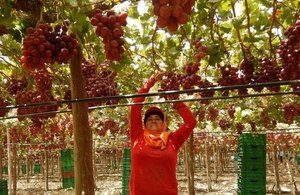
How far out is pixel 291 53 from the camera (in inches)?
120

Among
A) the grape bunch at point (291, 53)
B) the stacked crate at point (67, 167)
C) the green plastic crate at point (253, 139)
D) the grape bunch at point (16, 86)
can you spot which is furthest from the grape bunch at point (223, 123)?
the grape bunch at point (291, 53)

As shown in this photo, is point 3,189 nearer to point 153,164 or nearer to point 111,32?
point 153,164

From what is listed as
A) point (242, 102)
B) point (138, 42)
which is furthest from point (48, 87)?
point (242, 102)

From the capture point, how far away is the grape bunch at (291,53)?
120 inches

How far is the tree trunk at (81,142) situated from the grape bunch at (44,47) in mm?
481

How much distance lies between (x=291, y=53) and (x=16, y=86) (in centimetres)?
300

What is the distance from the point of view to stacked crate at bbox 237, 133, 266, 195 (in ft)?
27.4

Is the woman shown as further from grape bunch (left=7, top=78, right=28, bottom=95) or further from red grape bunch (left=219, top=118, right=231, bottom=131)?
red grape bunch (left=219, top=118, right=231, bottom=131)

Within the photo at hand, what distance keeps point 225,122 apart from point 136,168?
9.98 metres

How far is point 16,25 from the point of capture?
10.1 feet

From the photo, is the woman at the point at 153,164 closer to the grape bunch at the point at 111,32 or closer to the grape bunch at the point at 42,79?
the grape bunch at the point at 42,79

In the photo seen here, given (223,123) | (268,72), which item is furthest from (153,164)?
(223,123)

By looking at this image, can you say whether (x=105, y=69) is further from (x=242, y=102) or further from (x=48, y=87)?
(x=242, y=102)

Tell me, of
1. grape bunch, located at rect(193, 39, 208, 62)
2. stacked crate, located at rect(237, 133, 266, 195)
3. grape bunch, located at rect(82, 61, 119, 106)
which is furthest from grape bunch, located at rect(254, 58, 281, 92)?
stacked crate, located at rect(237, 133, 266, 195)
